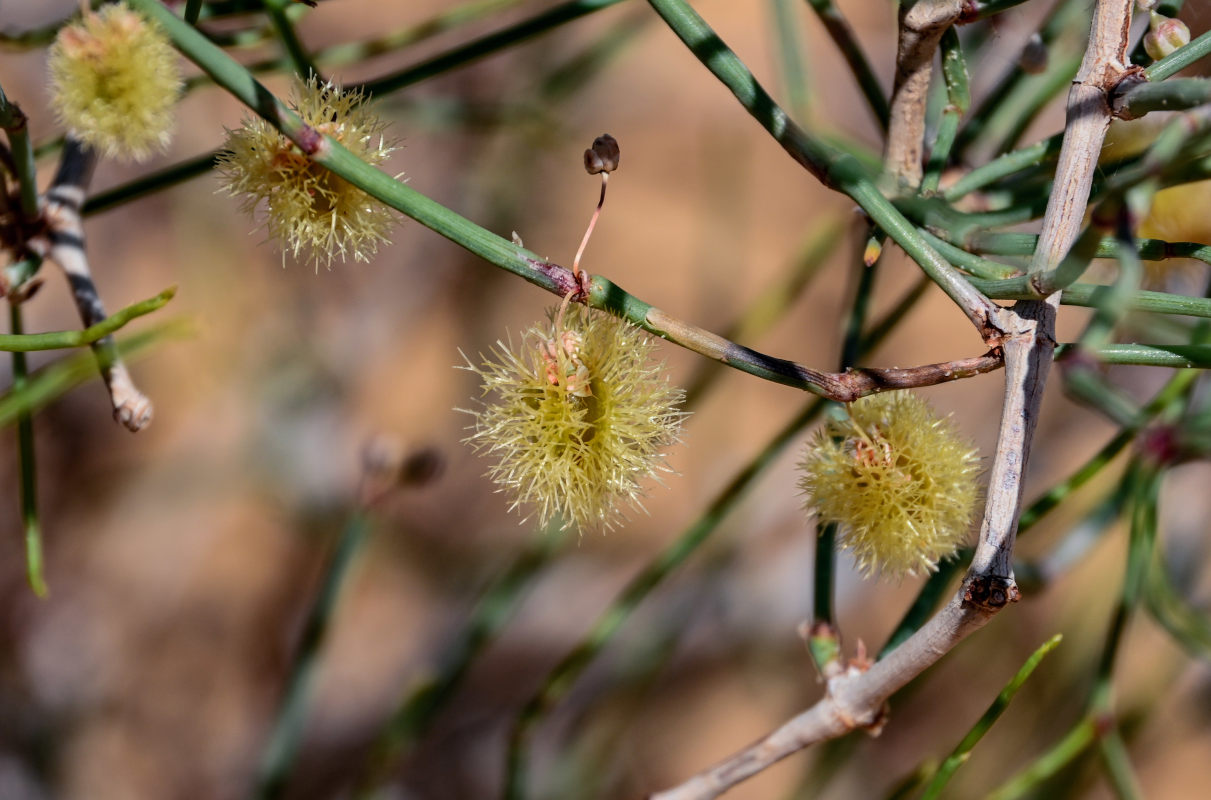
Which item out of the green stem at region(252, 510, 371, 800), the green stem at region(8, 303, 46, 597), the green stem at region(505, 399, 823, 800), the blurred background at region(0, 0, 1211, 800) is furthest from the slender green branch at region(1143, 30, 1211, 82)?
the blurred background at region(0, 0, 1211, 800)

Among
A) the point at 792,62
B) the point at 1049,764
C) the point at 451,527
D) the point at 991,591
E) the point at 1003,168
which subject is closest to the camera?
the point at 991,591

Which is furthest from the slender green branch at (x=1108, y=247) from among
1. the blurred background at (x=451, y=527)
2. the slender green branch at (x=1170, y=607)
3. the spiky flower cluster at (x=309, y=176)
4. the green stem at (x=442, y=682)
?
the blurred background at (x=451, y=527)

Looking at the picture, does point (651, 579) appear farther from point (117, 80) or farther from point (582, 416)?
point (117, 80)

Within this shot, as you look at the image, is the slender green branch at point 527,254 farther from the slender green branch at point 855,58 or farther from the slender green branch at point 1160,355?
the slender green branch at point 855,58

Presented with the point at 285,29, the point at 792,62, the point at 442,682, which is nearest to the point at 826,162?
the point at 285,29

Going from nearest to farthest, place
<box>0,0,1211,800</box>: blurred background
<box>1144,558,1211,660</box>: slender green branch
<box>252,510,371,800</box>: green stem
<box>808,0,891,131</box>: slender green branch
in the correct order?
<box>808,0,891,131</box>: slender green branch < <box>1144,558,1211,660</box>: slender green branch < <box>252,510,371,800</box>: green stem < <box>0,0,1211,800</box>: blurred background

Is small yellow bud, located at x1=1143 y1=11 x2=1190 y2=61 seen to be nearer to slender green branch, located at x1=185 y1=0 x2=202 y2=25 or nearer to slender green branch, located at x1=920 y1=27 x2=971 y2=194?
slender green branch, located at x1=920 y1=27 x2=971 y2=194
